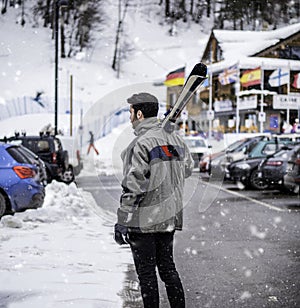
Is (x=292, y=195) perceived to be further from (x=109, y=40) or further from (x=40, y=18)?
(x=109, y=40)

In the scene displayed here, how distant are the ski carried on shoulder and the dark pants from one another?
0.89m

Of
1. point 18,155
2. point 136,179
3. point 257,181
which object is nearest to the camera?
point 136,179

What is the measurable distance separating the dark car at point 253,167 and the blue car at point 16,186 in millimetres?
8100

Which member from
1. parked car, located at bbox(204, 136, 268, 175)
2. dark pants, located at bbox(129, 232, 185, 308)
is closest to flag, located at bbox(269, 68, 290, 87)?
parked car, located at bbox(204, 136, 268, 175)

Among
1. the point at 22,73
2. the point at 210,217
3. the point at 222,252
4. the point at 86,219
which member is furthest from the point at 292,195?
the point at 22,73

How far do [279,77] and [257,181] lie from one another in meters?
15.2

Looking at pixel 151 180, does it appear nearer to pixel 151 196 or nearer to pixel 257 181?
pixel 151 196

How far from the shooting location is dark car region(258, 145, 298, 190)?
1470 cm

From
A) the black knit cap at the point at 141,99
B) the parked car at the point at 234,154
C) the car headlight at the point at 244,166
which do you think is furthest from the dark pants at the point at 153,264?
the parked car at the point at 234,154

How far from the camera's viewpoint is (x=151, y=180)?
3.81m

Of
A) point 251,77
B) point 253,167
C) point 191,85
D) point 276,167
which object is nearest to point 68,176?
point 253,167

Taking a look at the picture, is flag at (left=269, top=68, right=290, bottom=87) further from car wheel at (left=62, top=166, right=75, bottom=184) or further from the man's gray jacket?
the man's gray jacket

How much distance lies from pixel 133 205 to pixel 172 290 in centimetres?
70

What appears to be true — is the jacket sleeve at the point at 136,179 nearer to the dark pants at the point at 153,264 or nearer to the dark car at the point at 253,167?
the dark pants at the point at 153,264
